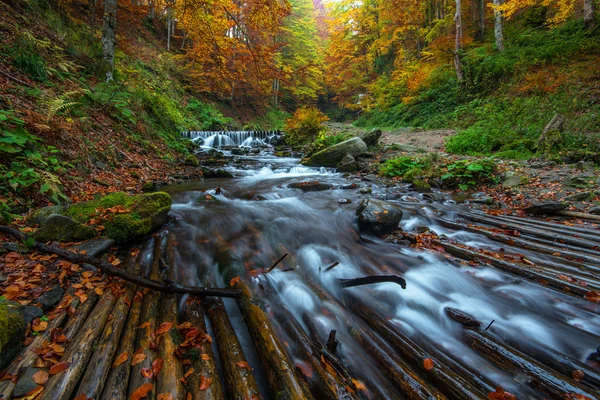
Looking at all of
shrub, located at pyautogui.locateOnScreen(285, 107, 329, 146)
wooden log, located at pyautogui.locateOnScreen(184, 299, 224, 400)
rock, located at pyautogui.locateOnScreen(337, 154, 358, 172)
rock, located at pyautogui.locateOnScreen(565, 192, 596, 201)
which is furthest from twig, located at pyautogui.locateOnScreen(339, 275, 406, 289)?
shrub, located at pyautogui.locateOnScreen(285, 107, 329, 146)

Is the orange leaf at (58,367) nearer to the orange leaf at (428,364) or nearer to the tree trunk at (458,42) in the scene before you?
the orange leaf at (428,364)

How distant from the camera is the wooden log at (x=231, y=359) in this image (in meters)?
1.77

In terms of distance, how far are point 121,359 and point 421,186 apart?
736 centimetres

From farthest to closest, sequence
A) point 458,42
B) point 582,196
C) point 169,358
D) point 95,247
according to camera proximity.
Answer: point 458,42, point 582,196, point 95,247, point 169,358

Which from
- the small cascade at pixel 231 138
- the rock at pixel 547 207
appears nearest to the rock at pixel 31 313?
the rock at pixel 547 207

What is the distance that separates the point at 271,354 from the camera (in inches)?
80.6

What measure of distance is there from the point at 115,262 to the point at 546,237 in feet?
19.8

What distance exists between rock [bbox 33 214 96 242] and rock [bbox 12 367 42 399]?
1966mm

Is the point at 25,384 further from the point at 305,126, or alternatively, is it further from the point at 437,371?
the point at 305,126

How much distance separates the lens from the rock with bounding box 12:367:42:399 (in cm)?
152

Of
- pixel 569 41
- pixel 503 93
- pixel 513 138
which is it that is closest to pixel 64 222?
pixel 513 138

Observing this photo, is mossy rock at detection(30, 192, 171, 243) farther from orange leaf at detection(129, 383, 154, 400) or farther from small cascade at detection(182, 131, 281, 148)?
small cascade at detection(182, 131, 281, 148)

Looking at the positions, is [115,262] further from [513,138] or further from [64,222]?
[513,138]

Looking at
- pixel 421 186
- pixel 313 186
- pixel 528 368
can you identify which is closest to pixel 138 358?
pixel 528 368
